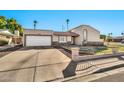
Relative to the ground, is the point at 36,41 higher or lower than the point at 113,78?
higher

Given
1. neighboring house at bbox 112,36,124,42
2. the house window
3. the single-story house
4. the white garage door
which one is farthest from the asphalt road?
neighboring house at bbox 112,36,124,42

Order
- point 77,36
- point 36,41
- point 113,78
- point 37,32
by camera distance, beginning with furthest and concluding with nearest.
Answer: point 77,36
point 37,32
point 36,41
point 113,78

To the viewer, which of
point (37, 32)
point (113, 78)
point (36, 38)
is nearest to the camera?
point (113, 78)

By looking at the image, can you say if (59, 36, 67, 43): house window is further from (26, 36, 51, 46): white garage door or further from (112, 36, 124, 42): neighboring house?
(112, 36, 124, 42): neighboring house

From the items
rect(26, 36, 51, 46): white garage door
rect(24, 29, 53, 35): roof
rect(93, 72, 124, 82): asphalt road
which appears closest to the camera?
rect(93, 72, 124, 82): asphalt road

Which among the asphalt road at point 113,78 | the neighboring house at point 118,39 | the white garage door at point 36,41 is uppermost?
the neighboring house at point 118,39

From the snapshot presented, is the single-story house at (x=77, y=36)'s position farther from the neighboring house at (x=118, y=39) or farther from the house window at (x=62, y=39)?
the neighboring house at (x=118, y=39)

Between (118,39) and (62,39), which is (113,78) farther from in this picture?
(118,39)

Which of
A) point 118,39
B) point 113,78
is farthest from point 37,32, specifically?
point 118,39

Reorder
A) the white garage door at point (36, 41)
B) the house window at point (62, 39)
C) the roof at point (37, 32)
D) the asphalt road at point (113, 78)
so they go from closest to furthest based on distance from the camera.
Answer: the asphalt road at point (113, 78)
the white garage door at point (36, 41)
the roof at point (37, 32)
the house window at point (62, 39)

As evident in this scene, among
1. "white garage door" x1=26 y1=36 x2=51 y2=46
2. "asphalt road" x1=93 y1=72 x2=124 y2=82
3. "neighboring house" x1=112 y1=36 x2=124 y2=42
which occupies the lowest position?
"asphalt road" x1=93 y1=72 x2=124 y2=82

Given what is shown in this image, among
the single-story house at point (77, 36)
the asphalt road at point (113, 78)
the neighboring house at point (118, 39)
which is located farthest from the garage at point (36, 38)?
the neighboring house at point (118, 39)

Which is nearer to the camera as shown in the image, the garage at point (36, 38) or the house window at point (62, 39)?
the garage at point (36, 38)

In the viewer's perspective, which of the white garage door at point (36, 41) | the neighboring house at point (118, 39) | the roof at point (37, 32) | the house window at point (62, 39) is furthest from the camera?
the neighboring house at point (118, 39)
